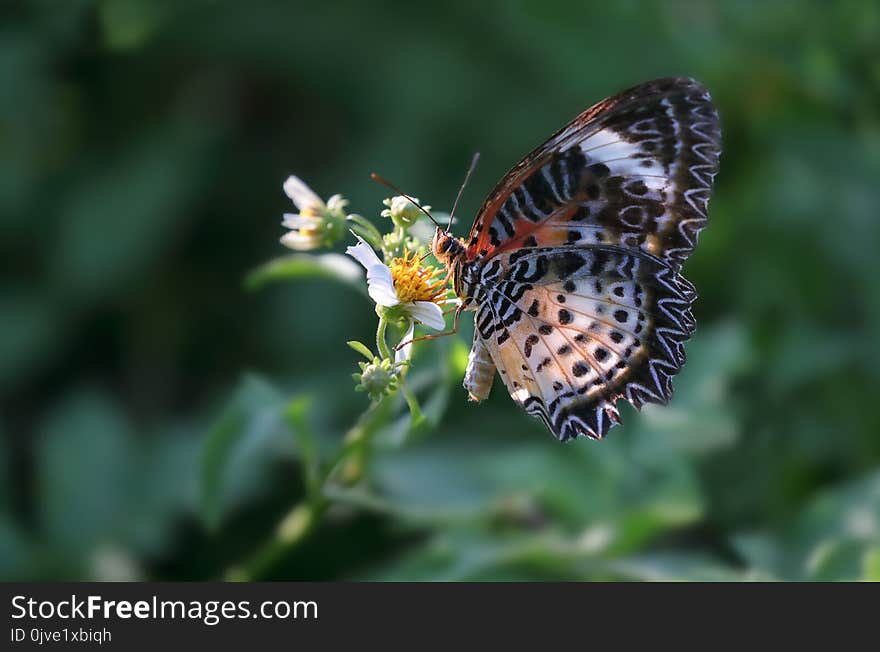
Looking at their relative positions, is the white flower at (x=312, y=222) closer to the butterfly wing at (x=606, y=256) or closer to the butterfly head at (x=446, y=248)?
the butterfly head at (x=446, y=248)

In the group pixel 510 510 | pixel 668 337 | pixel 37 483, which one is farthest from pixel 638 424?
pixel 37 483

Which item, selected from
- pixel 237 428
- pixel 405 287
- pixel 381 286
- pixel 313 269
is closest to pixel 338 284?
pixel 313 269

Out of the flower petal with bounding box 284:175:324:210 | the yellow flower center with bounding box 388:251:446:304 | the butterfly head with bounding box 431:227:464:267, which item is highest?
the flower petal with bounding box 284:175:324:210

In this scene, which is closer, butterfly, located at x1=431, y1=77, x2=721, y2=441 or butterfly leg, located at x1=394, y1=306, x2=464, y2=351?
butterfly leg, located at x1=394, y1=306, x2=464, y2=351

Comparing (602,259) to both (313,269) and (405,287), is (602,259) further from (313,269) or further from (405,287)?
(313,269)

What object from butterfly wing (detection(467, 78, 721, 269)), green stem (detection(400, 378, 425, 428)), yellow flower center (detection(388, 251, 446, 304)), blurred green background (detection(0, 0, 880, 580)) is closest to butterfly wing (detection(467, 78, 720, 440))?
butterfly wing (detection(467, 78, 721, 269))

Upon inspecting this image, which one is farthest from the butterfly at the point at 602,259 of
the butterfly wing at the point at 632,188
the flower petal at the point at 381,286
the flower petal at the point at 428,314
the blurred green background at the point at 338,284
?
the blurred green background at the point at 338,284

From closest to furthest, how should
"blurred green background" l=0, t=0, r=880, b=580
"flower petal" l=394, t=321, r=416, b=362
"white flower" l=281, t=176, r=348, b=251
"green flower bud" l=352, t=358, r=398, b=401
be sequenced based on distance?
"green flower bud" l=352, t=358, r=398, b=401, "flower petal" l=394, t=321, r=416, b=362, "white flower" l=281, t=176, r=348, b=251, "blurred green background" l=0, t=0, r=880, b=580

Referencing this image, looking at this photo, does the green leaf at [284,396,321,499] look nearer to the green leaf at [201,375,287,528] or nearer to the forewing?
the green leaf at [201,375,287,528]

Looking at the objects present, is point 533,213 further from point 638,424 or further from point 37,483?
point 37,483
